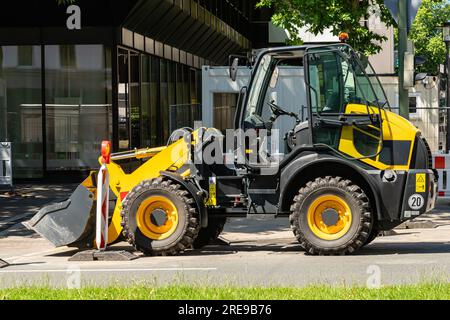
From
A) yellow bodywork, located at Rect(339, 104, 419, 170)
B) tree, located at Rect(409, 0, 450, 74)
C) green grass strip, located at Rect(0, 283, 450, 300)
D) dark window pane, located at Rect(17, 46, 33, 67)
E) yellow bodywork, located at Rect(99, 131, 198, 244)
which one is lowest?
green grass strip, located at Rect(0, 283, 450, 300)

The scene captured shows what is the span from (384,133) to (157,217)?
3.07 meters

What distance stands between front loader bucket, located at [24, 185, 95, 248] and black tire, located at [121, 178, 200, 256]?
1.61 feet

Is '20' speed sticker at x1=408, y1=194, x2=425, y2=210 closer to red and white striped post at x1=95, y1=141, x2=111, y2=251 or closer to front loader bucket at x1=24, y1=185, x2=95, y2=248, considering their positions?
red and white striped post at x1=95, y1=141, x2=111, y2=251

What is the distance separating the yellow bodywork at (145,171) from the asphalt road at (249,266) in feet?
2.31

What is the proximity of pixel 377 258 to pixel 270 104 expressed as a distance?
8.24 feet

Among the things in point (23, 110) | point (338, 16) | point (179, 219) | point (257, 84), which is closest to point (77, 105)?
point (23, 110)

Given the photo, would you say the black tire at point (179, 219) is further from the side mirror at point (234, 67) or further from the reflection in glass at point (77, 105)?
the reflection in glass at point (77, 105)

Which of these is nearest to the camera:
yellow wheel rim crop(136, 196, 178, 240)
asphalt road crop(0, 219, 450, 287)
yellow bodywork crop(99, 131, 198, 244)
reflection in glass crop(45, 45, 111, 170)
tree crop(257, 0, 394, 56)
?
asphalt road crop(0, 219, 450, 287)

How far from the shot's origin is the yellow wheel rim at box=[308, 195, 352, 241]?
11.9 metres

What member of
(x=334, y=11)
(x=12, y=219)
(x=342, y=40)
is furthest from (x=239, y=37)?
(x=342, y=40)

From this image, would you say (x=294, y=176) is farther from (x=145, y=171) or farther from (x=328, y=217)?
(x=145, y=171)

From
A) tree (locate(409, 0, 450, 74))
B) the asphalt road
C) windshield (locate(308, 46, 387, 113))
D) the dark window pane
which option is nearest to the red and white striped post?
the asphalt road

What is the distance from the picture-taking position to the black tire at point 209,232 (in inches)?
519
